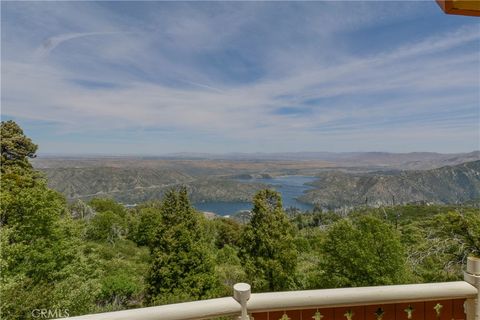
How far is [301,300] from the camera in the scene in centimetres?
189

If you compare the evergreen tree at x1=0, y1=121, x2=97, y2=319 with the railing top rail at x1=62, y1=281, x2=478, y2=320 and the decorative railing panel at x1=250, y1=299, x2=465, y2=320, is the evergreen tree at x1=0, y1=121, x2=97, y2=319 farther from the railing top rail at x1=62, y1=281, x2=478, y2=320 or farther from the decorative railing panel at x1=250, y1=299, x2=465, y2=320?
the decorative railing panel at x1=250, y1=299, x2=465, y2=320

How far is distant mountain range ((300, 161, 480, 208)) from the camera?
91188 mm

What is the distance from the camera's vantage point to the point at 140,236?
115ft

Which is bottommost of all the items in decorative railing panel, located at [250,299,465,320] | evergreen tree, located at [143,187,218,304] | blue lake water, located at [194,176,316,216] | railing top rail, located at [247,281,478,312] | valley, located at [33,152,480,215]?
blue lake water, located at [194,176,316,216]

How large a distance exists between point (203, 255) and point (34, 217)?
759cm

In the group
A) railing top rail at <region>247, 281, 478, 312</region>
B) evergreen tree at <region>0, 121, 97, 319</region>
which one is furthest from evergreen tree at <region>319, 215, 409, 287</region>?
railing top rail at <region>247, 281, 478, 312</region>

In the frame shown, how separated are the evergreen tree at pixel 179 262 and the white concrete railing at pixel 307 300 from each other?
1328 cm

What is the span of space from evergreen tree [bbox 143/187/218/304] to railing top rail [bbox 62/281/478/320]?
13.3 metres

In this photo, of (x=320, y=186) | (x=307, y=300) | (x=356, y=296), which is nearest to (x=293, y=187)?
(x=320, y=186)

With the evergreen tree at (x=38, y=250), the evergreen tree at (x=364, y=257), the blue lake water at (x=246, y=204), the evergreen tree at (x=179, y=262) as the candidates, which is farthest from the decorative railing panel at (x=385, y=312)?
the blue lake water at (x=246, y=204)

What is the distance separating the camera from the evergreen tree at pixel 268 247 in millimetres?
13781

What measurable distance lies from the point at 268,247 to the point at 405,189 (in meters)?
107

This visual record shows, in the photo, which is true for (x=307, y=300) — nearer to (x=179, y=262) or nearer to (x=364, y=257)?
(x=364, y=257)

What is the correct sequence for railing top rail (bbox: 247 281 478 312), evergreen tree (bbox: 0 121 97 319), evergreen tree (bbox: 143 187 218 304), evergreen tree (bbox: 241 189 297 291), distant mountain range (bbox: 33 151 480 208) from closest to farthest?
railing top rail (bbox: 247 281 478 312) < evergreen tree (bbox: 0 121 97 319) < evergreen tree (bbox: 241 189 297 291) < evergreen tree (bbox: 143 187 218 304) < distant mountain range (bbox: 33 151 480 208)
